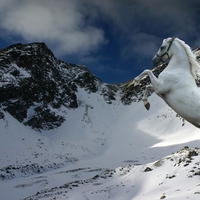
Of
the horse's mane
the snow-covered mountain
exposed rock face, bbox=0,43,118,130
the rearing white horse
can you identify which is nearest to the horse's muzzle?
the rearing white horse

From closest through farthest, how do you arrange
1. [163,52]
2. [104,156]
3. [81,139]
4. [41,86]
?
[163,52] → [104,156] → [81,139] → [41,86]

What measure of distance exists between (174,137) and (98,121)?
704 inches

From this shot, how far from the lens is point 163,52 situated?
6.55 metres

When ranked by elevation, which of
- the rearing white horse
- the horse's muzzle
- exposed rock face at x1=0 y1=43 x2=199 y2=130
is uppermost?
exposed rock face at x1=0 y1=43 x2=199 y2=130

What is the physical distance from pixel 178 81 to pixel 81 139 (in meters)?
36.3

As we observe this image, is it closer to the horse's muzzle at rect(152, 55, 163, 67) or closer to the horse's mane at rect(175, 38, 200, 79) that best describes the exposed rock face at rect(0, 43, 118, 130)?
the horse's muzzle at rect(152, 55, 163, 67)

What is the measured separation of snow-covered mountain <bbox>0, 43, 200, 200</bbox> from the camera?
601 inches

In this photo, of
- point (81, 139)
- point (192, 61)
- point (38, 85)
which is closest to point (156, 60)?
point (192, 61)

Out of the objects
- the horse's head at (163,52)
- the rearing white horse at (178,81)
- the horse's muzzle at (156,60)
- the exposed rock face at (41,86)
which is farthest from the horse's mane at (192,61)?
the exposed rock face at (41,86)

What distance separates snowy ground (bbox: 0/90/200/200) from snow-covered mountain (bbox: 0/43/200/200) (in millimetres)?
76

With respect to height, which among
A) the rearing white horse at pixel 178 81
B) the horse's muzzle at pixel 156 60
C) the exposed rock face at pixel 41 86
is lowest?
the rearing white horse at pixel 178 81

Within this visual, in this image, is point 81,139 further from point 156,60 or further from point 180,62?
point 180,62

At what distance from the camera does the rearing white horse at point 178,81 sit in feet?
18.1

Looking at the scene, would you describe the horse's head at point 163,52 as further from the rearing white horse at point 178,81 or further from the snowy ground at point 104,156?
the snowy ground at point 104,156
